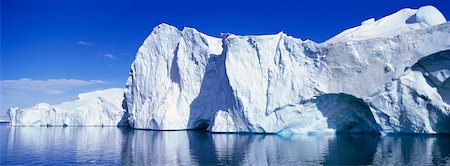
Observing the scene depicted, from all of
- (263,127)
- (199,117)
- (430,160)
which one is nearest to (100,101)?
(199,117)

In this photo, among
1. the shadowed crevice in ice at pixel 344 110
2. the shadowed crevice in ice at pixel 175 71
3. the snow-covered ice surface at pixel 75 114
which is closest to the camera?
the shadowed crevice in ice at pixel 344 110

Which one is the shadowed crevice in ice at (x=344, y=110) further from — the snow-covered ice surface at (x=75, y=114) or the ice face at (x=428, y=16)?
the snow-covered ice surface at (x=75, y=114)

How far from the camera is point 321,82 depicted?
2538 centimetres

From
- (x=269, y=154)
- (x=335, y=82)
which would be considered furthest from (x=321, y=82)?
(x=269, y=154)

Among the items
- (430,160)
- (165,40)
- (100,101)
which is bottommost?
(430,160)

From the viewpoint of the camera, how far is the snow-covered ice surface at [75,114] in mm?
50406

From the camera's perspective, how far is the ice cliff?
75.4ft

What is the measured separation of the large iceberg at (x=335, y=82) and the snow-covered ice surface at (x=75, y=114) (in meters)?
18.9

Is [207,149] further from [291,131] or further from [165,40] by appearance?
[165,40]

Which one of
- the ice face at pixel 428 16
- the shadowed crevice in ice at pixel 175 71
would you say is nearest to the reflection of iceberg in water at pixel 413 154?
the ice face at pixel 428 16

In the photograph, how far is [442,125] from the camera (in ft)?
74.6

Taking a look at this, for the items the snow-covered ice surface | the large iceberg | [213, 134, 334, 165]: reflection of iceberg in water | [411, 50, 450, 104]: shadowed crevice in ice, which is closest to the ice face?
the large iceberg

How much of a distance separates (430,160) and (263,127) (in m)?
14.0

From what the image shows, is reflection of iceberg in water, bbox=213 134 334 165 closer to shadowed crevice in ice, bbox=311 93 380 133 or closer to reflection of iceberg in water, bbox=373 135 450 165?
reflection of iceberg in water, bbox=373 135 450 165
